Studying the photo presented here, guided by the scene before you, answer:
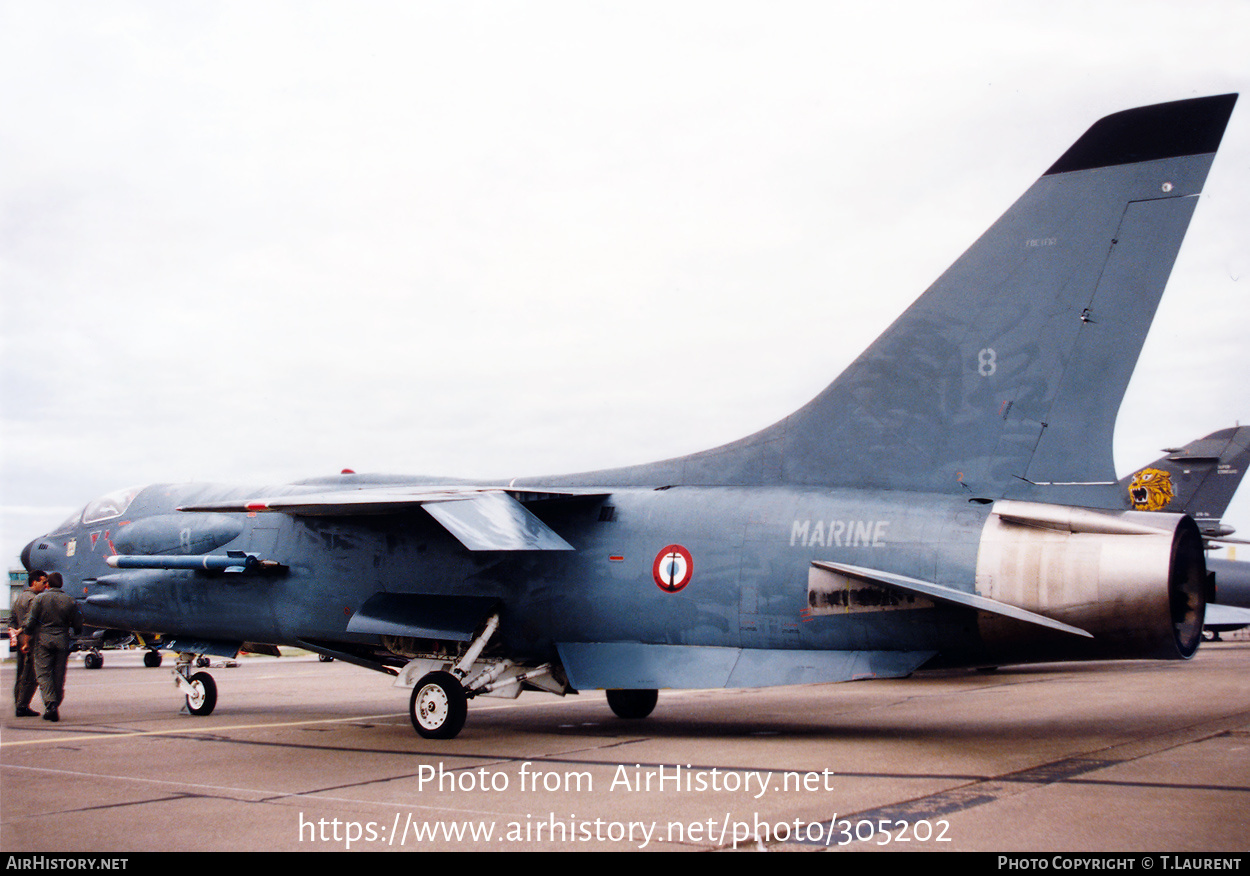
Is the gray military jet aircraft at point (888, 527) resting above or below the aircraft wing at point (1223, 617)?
above

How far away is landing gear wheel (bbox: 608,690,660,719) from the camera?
11895mm

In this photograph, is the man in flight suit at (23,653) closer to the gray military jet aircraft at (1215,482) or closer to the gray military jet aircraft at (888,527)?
the gray military jet aircraft at (888,527)

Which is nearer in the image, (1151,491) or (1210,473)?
(1151,491)

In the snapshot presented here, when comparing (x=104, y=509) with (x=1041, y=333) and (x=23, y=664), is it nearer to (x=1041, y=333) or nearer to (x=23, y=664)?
(x=23, y=664)

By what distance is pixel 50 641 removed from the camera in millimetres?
11609

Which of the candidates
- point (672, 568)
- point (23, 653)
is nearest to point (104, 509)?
point (23, 653)

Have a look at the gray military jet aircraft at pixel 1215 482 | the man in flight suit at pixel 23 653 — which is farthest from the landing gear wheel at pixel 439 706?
the gray military jet aircraft at pixel 1215 482

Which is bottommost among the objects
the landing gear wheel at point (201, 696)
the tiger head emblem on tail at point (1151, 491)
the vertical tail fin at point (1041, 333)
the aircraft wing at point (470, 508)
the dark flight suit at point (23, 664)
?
the landing gear wheel at point (201, 696)

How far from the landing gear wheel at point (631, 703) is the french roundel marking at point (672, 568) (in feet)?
8.93

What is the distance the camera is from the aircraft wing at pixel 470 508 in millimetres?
9070

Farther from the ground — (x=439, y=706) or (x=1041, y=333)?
(x=1041, y=333)

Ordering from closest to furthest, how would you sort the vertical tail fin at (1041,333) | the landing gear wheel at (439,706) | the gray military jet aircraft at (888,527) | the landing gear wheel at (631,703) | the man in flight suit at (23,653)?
the gray military jet aircraft at (888,527), the vertical tail fin at (1041,333), the landing gear wheel at (439,706), the man in flight suit at (23,653), the landing gear wheel at (631,703)

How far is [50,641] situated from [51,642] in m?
0.02
